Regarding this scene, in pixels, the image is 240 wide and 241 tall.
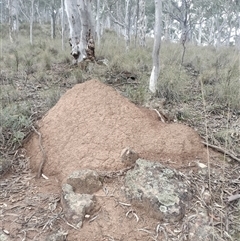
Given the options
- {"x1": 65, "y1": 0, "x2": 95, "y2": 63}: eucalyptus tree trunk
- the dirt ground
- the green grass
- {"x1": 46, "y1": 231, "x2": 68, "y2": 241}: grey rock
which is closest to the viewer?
{"x1": 46, "y1": 231, "x2": 68, "y2": 241}: grey rock

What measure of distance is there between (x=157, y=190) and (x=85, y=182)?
545mm

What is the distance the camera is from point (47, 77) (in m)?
5.39

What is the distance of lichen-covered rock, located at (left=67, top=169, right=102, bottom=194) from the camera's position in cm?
227

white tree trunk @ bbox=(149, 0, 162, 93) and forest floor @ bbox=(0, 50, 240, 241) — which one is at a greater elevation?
white tree trunk @ bbox=(149, 0, 162, 93)

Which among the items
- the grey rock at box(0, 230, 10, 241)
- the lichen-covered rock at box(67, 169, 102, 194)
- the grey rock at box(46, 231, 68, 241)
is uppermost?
the lichen-covered rock at box(67, 169, 102, 194)

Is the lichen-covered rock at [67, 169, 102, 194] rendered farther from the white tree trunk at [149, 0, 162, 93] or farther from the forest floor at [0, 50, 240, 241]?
the white tree trunk at [149, 0, 162, 93]

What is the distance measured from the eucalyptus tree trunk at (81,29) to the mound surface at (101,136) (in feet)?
10.0

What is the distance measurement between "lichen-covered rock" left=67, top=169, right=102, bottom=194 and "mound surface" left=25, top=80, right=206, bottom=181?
0.55 feet

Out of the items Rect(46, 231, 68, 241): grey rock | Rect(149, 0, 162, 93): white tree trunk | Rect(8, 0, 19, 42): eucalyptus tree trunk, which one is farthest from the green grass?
Rect(8, 0, 19, 42): eucalyptus tree trunk

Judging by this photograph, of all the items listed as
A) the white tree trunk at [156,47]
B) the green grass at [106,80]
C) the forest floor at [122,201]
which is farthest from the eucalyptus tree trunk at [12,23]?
the forest floor at [122,201]

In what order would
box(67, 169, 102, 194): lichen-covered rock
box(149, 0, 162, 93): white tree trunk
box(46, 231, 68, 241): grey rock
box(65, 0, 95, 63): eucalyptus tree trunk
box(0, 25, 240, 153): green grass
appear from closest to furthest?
box(46, 231, 68, 241): grey rock
box(67, 169, 102, 194): lichen-covered rock
box(0, 25, 240, 153): green grass
box(149, 0, 162, 93): white tree trunk
box(65, 0, 95, 63): eucalyptus tree trunk

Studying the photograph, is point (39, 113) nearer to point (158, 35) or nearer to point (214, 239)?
point (158, 35)

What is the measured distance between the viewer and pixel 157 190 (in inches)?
85.7

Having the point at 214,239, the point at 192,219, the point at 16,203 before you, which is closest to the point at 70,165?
the point at 16,203
